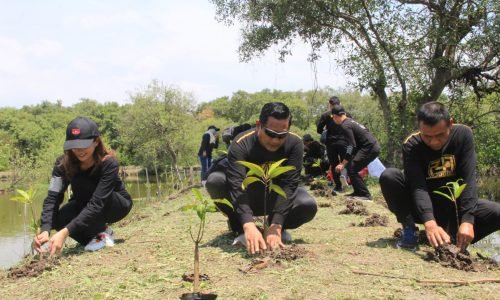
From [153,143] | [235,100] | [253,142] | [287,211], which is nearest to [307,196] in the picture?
[287,211]

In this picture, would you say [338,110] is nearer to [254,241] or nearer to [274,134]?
[274,134]

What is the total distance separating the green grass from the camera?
8.18 feet

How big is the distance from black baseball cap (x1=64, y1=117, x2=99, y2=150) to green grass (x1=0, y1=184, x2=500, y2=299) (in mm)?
876

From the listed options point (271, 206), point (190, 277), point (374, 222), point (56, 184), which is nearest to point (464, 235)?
point (271, 206)

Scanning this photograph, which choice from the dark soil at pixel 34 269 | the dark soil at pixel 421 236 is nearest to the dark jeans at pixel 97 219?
the dark soil at pixel 34 269

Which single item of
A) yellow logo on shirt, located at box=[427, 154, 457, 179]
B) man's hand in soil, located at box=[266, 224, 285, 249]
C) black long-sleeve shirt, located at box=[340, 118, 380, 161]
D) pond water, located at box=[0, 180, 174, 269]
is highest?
black long-sleeve shirt, located at box=[340, 118, 380, 161]

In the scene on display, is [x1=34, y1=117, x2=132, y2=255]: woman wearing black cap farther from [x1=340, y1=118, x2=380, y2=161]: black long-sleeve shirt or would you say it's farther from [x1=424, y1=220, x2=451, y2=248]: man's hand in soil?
[x1=340, y1=118, x2=380, y2=161]: black long-sleeve shirt

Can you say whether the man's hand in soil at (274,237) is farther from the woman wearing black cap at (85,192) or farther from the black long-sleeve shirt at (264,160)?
the woman wearing black cap at (85,192)

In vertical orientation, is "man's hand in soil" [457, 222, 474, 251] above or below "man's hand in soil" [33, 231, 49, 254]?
below

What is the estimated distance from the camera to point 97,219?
12.6 feet

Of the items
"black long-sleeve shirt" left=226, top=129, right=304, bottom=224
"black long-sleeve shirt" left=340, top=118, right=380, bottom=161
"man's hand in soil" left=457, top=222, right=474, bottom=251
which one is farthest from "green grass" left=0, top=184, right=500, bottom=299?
"black long-sleeve shirt" left=340, top=118, right=380, bottom=161

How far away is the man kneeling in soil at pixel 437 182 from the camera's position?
3250mm

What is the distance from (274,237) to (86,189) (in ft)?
5.60

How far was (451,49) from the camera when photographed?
11.8 meters
